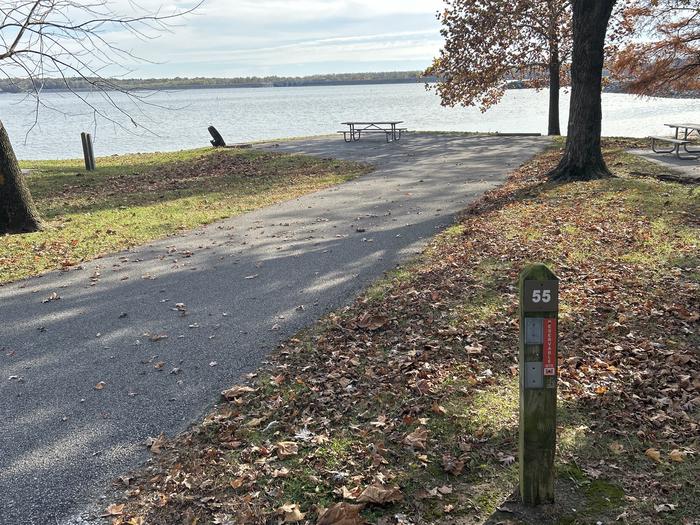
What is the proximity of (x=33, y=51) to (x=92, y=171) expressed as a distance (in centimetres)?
1119

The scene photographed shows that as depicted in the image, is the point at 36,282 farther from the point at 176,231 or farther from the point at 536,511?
the point at 536,511

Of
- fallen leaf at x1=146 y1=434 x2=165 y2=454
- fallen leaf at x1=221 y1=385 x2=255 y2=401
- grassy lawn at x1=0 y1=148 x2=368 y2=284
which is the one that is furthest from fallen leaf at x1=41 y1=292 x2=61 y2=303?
fallen leaf at x1=146 y1=434 x2=165 y2=454

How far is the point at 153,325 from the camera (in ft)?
20.3

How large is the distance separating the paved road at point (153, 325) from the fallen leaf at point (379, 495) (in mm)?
1541

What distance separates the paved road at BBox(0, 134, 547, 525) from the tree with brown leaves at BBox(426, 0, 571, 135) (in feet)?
40.9

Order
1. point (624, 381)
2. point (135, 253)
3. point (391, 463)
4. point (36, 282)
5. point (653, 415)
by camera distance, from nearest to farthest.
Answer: point (391, 463)
point (653, 415)
point (624, 381)
point (36, 282)
point (135, 253)

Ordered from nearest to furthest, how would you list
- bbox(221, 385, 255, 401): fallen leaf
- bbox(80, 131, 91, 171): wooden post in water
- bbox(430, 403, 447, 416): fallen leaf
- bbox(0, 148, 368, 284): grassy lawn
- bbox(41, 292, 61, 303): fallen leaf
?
bbox(430, 403, 447, 416): fallen leaf → bbox(221, 385, 255, 401): fallen leaf → bbox(41, 292, 61, 303): fallen leaf → bbox(0, 148, 368, 284): grassy lawn → bbox(80, 131, 91, 171): wooden post in water

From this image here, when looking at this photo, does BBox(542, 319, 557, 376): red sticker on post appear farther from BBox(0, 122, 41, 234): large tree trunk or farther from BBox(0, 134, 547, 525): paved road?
BBox(0, 122, 41, 234): large tree trunk

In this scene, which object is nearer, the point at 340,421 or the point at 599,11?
the point at 340,421

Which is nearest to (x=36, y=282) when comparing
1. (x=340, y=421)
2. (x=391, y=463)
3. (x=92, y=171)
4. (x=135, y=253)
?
(x=135, y=253)

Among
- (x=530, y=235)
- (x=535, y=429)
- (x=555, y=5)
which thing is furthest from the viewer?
(x=555, y=5)

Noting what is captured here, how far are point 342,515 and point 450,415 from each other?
4.15 ft

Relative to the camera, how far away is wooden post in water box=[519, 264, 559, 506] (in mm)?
2832

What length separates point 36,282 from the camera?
790cm
